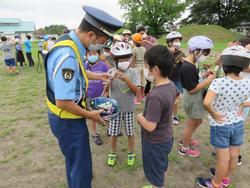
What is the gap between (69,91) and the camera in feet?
6.13

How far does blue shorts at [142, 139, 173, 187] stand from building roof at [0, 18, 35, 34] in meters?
88.9

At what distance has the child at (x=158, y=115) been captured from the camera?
218cm

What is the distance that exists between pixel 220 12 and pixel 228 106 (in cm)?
5302

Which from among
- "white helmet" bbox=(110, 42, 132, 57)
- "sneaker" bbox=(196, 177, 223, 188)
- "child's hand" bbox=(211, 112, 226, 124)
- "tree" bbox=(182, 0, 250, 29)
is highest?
"tree" bbox=(182, 0, 250, 29)

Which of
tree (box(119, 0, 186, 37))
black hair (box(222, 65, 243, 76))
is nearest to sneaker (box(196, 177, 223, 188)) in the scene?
black hair (box(222, 65, 243, 76))

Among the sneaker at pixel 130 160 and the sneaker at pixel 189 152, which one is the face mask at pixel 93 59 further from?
the sneaker at pixel 189 152

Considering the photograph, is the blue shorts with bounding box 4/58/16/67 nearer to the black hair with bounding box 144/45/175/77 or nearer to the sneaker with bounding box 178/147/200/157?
the sneaker with bounding box 178/147/200/157

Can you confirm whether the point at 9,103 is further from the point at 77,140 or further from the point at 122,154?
the point at 77,140

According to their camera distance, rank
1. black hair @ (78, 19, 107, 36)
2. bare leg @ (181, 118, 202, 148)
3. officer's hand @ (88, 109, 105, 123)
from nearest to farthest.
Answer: black hair @ (78, 19, 107, 36) < officer's hand @ (88, 109, 105, 123) < bare leg @ (181, 118, 202, 148)

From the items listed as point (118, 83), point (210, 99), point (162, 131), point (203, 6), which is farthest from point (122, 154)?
point (203, 6)

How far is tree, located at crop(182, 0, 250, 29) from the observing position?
47500 mm

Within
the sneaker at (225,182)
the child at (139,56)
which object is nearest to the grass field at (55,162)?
the sneaker at (225,182)

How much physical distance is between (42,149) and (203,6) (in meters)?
51.3

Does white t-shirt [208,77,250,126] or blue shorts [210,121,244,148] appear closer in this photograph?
white t-shirt [208,77,250,126]
